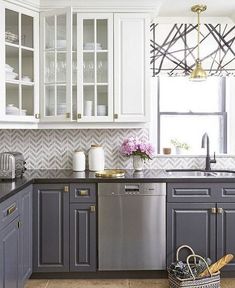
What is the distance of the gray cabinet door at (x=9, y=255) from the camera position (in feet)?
6.93

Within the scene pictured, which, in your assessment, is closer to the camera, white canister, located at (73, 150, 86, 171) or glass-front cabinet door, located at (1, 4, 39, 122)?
glass-front cabinet door, located at (1, 4, 39, 122)

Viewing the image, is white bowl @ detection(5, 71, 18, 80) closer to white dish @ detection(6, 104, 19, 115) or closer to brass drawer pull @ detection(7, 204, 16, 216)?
white dish @ detection(6, 104, 19, 115)

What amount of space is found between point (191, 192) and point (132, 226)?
574 millimetres

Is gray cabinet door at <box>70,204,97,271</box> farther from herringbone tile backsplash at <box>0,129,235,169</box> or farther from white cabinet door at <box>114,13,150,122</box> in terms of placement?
white cabinet door at <box>114,13,150,122</box>

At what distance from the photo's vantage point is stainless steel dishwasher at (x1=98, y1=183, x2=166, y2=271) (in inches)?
118

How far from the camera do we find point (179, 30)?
12.1 ft

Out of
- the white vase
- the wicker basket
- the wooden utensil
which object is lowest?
the wicker basket

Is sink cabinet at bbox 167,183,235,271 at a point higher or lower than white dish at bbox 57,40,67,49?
lower

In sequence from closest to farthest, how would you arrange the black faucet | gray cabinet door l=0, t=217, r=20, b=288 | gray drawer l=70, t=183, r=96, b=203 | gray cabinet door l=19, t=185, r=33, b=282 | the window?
gray cabinet door l=0, t=217, r=20, b=288
gray cabinet door l=19, t=185, r=33, b=282
gray drawer l=70, t=183, r=96, b=203
the black faucet
the window

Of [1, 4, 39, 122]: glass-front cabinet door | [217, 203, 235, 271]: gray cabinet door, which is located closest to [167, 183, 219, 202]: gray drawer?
[217, 203, 235, 271]: gray cabinet door

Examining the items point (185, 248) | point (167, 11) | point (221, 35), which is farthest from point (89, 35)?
point (185, 248)

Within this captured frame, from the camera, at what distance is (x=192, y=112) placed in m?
3.88

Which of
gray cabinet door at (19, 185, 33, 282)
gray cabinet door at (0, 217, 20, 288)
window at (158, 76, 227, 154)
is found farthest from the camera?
window at (158, 76, 227, 154)

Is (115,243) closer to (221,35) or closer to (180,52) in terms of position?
(180,52)
